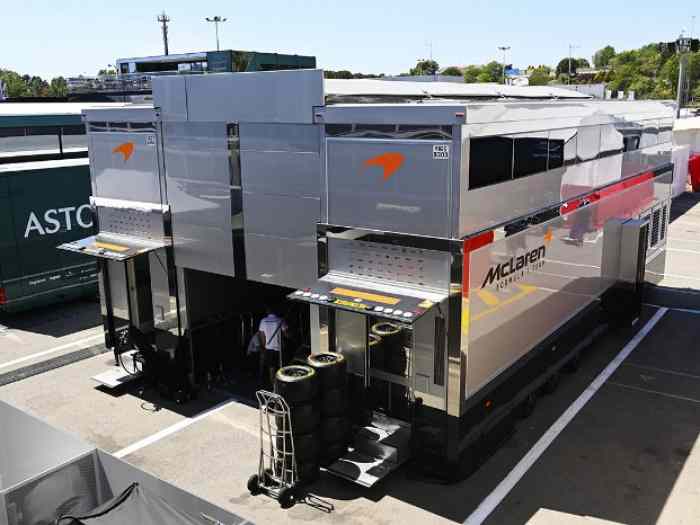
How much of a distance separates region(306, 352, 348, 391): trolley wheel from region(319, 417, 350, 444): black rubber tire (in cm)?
39

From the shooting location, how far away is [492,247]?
26.6 feet

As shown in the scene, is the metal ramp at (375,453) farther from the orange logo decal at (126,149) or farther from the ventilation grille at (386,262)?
the orange logo decal at (126,149)

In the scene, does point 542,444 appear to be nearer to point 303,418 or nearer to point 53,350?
point 303,418

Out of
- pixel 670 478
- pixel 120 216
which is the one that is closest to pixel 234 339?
pixel 120 216

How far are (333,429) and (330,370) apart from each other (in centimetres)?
70

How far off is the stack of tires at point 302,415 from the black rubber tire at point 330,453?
0.09m

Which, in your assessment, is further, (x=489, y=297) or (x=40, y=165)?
(x=40, y=165)

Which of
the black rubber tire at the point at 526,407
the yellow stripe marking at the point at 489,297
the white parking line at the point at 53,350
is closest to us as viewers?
the yellow stripe marking at the point at 489,297

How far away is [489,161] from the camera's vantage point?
7867mm

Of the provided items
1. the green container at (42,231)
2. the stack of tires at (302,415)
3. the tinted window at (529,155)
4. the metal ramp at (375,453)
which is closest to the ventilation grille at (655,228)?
the tinted window at (529,155)

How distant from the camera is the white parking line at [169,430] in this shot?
912 centimetres

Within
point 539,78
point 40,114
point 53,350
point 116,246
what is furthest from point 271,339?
point 539,78

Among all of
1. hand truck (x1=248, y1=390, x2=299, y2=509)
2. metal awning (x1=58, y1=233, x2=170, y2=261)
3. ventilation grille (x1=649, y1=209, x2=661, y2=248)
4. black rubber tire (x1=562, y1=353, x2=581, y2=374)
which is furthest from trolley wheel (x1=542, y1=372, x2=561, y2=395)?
metal awning (x1=58, y1=233, x2=170, y2=261)

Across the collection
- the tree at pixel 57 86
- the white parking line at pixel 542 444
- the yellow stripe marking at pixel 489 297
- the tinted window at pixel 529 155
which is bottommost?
the white parking line at pixel 542 444
